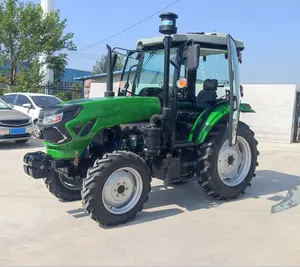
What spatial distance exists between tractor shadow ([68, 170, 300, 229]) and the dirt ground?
0.5 inches

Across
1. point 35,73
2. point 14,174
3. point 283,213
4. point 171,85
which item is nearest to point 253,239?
point 283,213

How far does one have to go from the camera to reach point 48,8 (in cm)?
2312

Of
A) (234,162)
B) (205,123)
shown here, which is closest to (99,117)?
(205,123)

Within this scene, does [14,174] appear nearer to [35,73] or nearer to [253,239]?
[253,239]

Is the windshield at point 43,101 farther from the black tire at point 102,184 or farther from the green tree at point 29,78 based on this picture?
the black tire at point 102,184

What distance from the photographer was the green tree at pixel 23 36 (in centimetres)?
1862

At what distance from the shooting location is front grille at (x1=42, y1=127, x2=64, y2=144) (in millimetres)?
4238

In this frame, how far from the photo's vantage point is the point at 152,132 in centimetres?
446

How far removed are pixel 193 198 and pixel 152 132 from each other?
1445 mm

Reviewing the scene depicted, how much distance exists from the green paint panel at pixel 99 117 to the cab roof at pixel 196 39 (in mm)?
989

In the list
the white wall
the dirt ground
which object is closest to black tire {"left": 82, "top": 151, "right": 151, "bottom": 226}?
the dirt ground

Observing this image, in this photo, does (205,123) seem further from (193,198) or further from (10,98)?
(10,98)

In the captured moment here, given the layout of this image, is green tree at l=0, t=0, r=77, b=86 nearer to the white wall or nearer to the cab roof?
the white wall

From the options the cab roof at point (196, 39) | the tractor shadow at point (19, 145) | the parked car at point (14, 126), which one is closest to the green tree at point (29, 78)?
the tractor shadow at point (19, 145)
